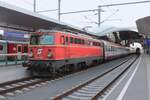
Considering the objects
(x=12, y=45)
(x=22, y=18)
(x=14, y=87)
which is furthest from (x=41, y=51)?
(x=12, y=45)

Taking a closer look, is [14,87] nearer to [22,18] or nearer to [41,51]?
[41,51]

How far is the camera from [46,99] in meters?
11.8

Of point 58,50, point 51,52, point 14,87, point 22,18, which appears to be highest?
point 22,18

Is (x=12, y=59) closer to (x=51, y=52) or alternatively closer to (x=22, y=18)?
(x=22, y=18)

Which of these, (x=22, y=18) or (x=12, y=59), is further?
(x=12, y=59)

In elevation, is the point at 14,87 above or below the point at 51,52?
below

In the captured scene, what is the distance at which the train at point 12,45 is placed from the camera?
29766mm

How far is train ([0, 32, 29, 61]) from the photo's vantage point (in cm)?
2977

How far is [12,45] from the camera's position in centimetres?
3142

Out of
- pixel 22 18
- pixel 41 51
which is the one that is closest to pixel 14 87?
pixel 41 51

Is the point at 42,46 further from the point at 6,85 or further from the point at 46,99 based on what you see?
the point at 46,99

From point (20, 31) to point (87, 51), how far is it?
9711 mm

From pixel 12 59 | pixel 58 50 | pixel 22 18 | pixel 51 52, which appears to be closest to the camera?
pixel 51 52

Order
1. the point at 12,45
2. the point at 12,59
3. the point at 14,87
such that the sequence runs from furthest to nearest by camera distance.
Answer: the point at 12,45 < the point at 12,59 < the point at 14,87
